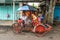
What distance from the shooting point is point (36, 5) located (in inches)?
814

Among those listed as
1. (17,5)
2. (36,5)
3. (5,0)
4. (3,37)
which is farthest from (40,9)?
(3,37)

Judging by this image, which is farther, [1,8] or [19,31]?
[1,8]

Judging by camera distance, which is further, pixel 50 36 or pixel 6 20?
pixel 6 20

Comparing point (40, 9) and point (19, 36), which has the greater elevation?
point (40, 9)

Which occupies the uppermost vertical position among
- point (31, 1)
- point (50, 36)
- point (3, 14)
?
point (31, 1)

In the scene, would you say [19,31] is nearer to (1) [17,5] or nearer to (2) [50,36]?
(2) [50,36]

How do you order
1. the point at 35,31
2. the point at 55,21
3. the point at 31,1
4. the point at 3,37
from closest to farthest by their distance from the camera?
the point at 3,37, the point at 35,31, the point at 31,1, the point at 55,21

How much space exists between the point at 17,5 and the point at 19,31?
23.9ft

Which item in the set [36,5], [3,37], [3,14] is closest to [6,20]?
[3,14]

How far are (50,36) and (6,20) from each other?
29.6 ft

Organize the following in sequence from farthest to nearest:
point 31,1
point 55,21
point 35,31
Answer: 1. point 55,21
2. point 31,1
3. point 35,31

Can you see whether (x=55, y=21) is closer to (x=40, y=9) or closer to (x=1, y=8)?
(x=40, y=9)

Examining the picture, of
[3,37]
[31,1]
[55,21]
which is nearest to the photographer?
[3,37]

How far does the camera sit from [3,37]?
42.3 ft
